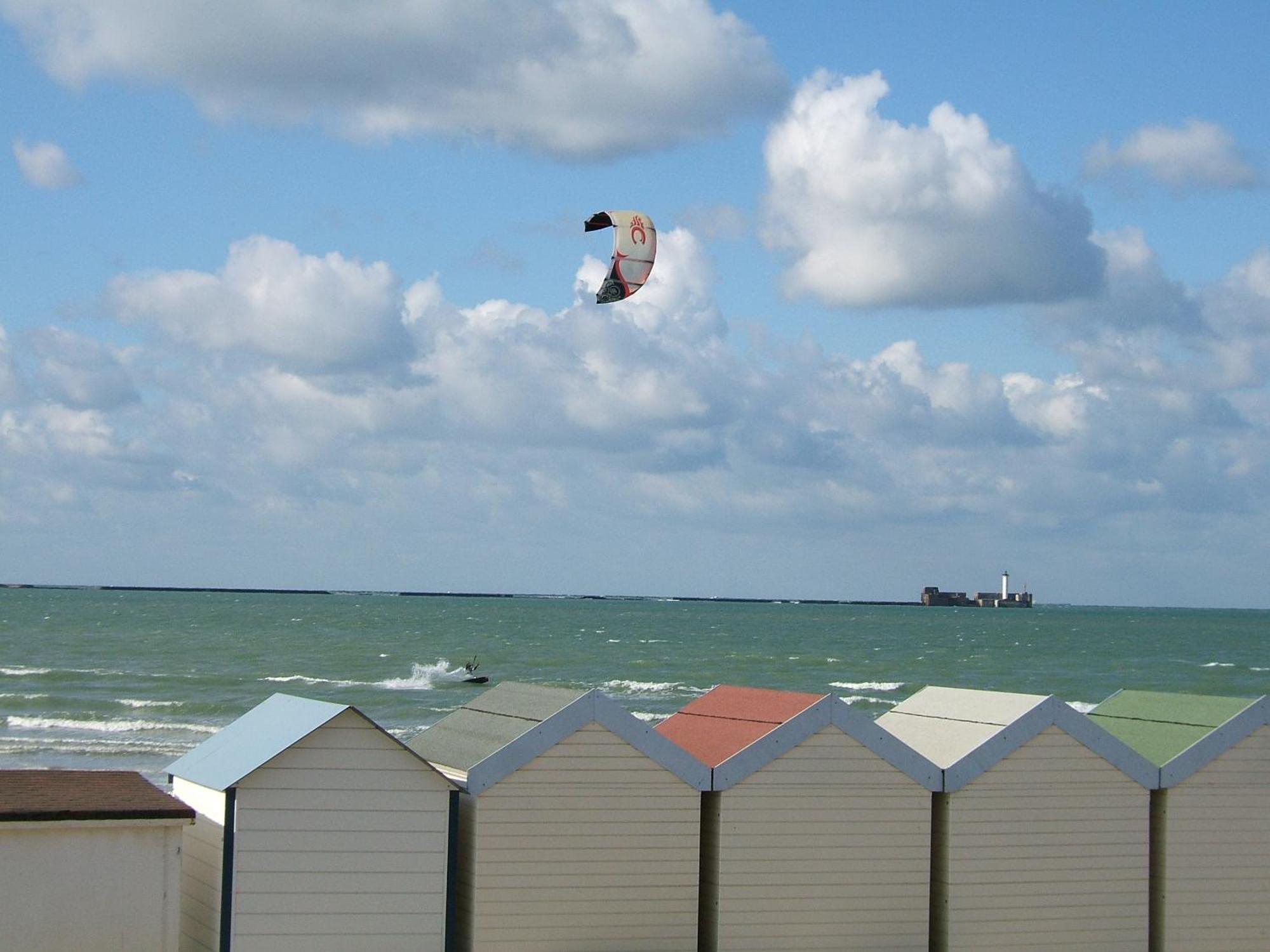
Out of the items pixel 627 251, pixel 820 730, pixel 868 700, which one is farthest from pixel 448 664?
pixel 820 730

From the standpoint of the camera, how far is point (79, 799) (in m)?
10.5

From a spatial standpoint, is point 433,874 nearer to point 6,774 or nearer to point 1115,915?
point 6,774

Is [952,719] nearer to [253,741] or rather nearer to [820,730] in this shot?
[820,730]

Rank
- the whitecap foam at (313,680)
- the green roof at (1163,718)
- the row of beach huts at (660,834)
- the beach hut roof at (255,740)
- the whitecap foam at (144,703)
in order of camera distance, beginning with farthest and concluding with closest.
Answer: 1. the whitecap foam at (313,680)
2. the whitecap foam at (144,703)
3. the green roof at (1163,718)
4. the beach hut roof at (255,740)
5. the row of beach huts at (660,834)

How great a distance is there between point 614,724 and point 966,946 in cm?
322

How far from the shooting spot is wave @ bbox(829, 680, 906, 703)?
61.5m

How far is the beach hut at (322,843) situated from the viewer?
10.6m

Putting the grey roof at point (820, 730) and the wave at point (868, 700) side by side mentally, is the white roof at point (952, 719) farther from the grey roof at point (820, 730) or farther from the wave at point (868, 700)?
the wave at point (868, 700)

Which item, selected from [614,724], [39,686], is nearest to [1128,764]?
[614,724]

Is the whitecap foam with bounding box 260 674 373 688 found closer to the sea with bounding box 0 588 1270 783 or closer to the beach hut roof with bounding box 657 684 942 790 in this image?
the sea with bounding box 0 588 1270 783

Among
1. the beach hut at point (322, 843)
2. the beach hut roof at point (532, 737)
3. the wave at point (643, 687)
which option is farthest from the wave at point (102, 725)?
the beach hut at point (322, 843)

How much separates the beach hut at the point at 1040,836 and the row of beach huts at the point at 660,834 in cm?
2

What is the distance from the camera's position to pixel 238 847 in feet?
34.6

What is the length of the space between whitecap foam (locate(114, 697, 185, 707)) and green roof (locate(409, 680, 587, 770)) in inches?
1443
